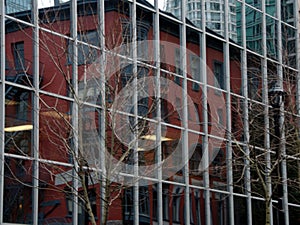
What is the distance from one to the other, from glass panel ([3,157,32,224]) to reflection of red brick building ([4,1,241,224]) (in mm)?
25

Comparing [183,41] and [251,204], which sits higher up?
[183,41]

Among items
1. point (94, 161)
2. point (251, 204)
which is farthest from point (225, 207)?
point (94, 161)

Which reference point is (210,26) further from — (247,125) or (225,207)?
(225,207)

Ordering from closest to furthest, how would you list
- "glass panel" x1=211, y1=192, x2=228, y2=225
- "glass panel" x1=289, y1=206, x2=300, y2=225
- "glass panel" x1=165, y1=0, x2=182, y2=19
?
"glass panel" x1=165, y1=0, x2=182, y2=19 → "glass panel" x1=211, y1=192, x2=228, y2=225 → "glass panel" x1=289, y1=206, x2=300, y2=225

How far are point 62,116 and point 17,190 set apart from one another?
2.39 m

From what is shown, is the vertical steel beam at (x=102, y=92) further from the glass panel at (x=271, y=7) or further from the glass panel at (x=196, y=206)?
the glass panel at (x=271, y=7)

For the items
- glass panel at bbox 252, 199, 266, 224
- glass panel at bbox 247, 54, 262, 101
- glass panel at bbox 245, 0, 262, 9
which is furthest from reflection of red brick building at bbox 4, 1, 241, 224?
glass panel at bbox 245, 0, 262, 9

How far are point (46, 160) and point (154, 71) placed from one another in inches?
224

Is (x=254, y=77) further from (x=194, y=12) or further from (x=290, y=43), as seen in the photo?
(x=194, y=12)

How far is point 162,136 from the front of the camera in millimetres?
27562

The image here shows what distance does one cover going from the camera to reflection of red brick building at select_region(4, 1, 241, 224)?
22406 millimetres

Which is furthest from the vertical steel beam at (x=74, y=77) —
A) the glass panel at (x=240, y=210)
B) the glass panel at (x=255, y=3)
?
the glass panel at (x=255, y=3)

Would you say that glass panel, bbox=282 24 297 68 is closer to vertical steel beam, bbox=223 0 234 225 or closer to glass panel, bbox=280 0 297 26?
glass panel, bbox=280 0 297 26

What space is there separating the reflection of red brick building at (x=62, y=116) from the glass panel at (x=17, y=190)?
25 millimetres
